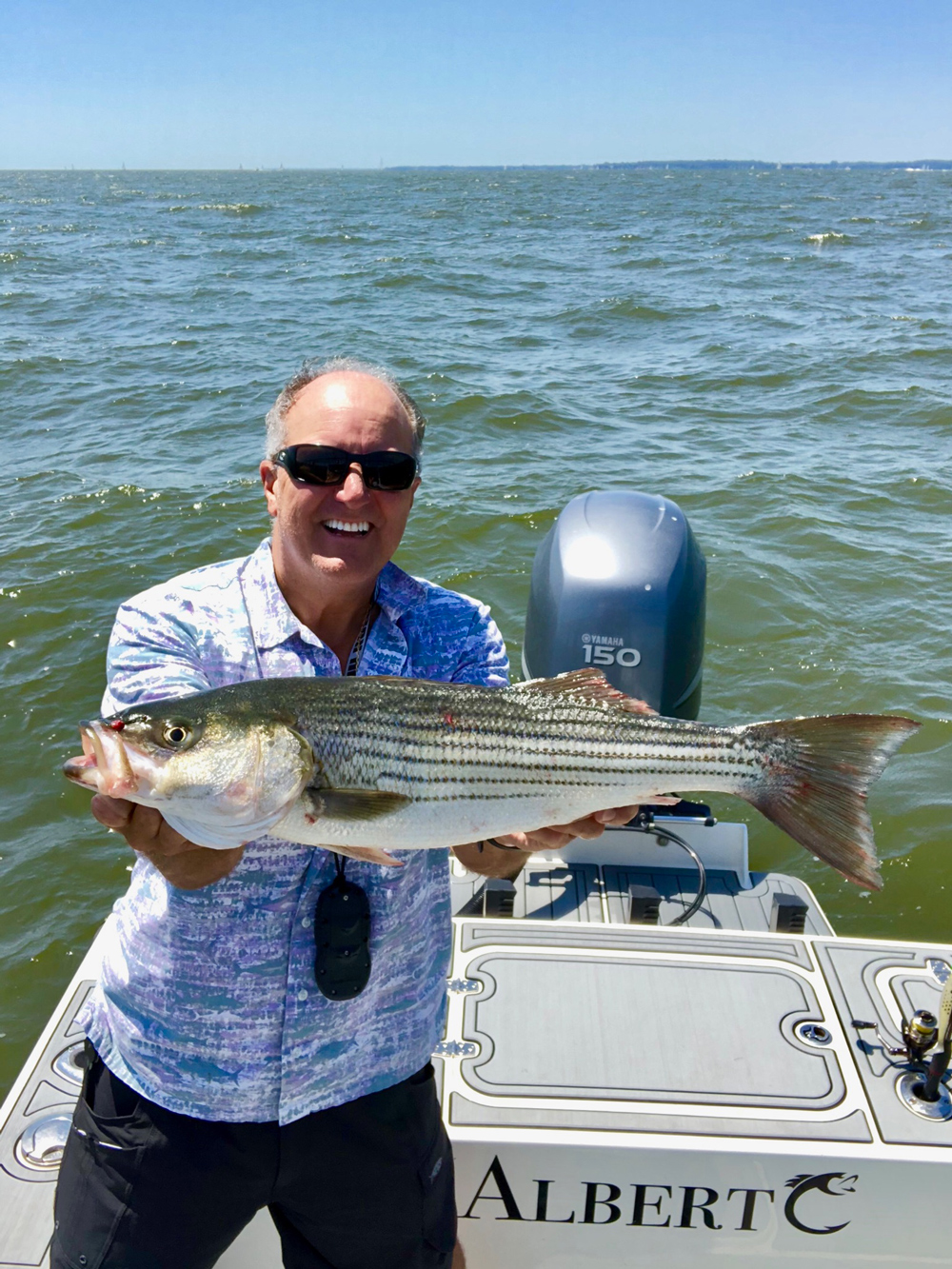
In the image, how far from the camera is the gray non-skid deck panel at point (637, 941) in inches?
161

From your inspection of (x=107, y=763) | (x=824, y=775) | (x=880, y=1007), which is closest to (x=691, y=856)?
(x=880, y=1007)

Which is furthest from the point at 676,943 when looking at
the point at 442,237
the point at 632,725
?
the point at 442,237

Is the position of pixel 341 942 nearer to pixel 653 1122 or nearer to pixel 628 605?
pixel 653 1122

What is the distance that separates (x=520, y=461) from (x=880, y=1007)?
12668 mm

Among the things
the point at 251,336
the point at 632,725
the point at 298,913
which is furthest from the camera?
the point at 251,336

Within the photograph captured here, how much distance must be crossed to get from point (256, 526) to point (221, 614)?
35.2ft

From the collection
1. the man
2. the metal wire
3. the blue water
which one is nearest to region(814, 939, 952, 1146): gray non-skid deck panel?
the metal wire

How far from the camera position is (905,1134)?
340 cm

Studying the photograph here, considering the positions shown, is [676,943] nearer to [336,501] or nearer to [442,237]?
[336,501]

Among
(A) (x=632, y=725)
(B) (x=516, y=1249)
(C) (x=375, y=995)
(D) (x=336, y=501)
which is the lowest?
(B) (x=516, y=1249)

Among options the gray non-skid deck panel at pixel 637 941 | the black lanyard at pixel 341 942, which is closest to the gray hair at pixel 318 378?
the black lanyard at pixel 341 942

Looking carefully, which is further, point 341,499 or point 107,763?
point 341,499

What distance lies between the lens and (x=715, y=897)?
5195mm

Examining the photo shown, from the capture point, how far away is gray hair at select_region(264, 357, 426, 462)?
3119mm
